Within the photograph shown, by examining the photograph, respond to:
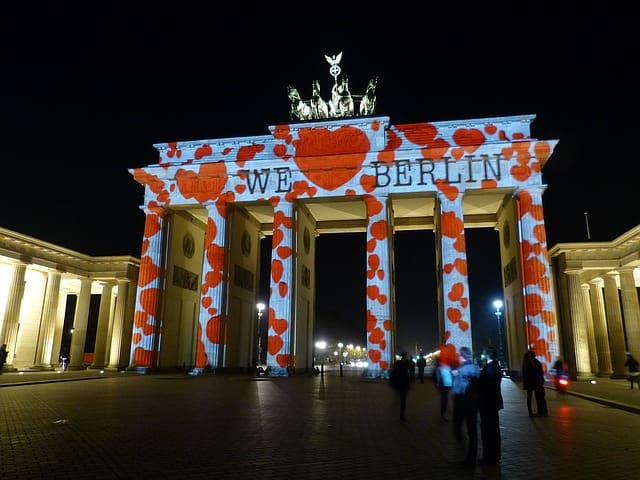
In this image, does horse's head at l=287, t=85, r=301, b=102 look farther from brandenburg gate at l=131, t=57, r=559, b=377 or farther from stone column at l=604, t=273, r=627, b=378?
stone column at l=604, t=273, r=627, b=378

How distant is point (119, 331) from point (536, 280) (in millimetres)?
31557

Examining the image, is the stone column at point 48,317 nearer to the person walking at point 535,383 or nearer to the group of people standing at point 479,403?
the person walking at point 535,383

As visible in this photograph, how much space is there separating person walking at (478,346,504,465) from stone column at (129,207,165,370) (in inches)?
1109

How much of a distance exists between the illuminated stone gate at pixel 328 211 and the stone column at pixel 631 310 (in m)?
7.15

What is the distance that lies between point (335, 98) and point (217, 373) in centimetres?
2020

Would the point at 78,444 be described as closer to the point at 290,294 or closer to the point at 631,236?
the point at 290,294

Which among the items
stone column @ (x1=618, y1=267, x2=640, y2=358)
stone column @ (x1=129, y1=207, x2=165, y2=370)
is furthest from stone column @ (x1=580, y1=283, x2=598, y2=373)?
stone column @ (x1=129, y1=207, x2=165, y2=370)

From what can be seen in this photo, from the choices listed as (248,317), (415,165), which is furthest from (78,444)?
(248,317)

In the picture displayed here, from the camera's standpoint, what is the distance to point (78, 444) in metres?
7.70

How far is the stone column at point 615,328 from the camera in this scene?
32.2 metres

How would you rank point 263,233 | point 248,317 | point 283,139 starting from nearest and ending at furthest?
point 283,139
point 248,317
point 263,233

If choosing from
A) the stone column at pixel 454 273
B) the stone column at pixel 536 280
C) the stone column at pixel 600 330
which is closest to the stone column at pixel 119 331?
the stone column at pixel 454 273

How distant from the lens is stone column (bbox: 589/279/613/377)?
33.2 meters

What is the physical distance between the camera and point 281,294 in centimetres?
3072
